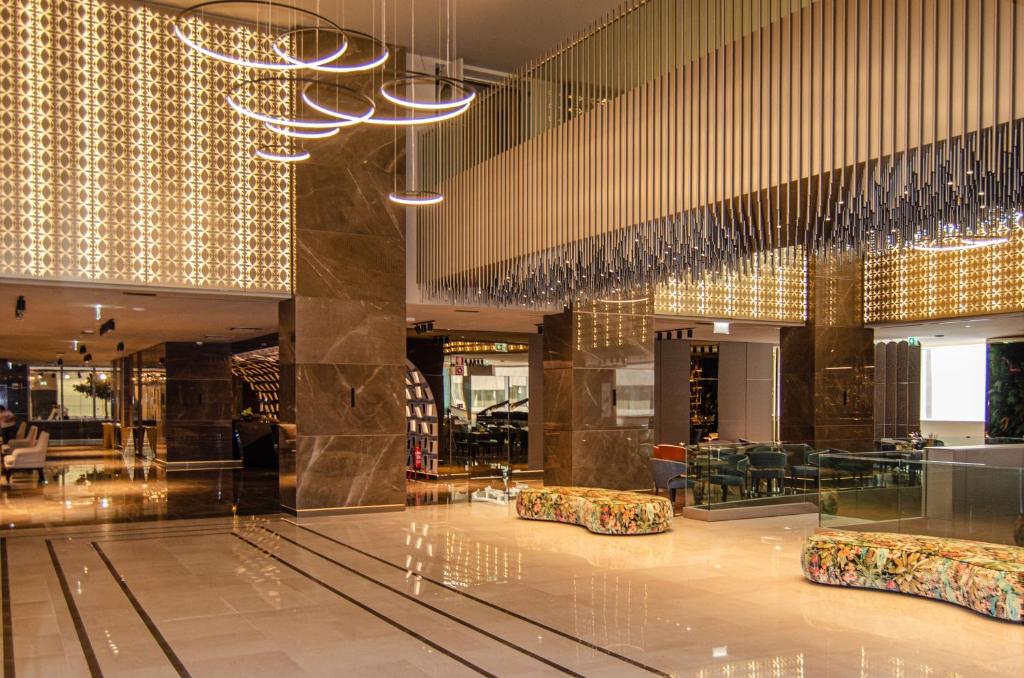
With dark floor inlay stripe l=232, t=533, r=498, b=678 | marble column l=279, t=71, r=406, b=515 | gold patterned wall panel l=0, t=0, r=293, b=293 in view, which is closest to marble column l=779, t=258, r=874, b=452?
marble column l=279, t=71, r=406, b=515

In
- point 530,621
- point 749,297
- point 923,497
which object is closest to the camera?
point 530,621

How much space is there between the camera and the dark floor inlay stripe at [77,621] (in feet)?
19.6

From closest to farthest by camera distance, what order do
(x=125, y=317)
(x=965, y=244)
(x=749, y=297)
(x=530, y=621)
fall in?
(x=530, y=621), (x=965, y=244), (x=125, y=317), (x=749, y=297)

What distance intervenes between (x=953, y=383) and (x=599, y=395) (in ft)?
55.2

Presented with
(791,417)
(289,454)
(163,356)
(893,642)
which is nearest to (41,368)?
(163,356)

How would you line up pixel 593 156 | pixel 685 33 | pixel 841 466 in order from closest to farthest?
pixel 685 33 → pixel 593 156 → pixel 841 466

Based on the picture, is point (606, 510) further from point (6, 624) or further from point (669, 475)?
point (6, 624)

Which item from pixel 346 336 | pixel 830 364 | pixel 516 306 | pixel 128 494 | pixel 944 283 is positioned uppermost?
pixel 944 283

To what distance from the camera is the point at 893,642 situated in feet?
21.7

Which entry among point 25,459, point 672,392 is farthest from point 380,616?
point 672,392

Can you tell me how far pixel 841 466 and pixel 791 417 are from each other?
7927 mm

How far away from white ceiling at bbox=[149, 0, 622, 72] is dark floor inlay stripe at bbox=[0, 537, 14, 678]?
7.32 m

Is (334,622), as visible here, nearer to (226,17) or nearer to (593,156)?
(593,156)

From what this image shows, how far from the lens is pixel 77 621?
23.2 feet
